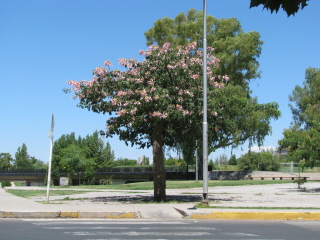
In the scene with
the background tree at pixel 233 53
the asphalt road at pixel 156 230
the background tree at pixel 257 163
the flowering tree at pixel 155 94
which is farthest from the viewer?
the background tree at pixel 257 163

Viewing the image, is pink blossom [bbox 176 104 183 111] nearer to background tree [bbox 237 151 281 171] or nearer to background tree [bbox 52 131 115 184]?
background tree [bbox 52 131 115 184]

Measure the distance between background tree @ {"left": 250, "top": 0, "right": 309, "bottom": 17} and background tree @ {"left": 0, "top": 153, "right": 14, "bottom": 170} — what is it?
116114 mm

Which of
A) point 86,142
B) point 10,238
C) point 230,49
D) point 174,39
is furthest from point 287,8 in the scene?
point 86,142

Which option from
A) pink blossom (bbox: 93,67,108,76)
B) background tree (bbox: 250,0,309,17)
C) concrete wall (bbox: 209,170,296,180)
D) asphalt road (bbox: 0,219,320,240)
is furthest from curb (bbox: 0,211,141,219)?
concrete wall (bbox: 209,170,296,180)

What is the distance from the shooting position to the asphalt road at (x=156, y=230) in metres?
8.90

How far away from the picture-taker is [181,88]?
16.8 meters

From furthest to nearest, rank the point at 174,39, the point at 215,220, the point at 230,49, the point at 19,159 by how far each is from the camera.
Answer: the point at 19,159
the point at 174,39
the point at 230,49
the point at 215,220

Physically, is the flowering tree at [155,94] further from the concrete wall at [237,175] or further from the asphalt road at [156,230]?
the concrete wall at [237,175]

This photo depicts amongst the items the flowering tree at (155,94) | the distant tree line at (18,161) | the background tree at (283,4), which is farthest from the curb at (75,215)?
the distant tree line at (18,161)

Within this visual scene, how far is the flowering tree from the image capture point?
15828 mm

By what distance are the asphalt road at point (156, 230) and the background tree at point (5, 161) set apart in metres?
106

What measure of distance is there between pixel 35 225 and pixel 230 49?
116 feet

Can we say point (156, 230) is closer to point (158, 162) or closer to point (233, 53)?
point (158, 162)

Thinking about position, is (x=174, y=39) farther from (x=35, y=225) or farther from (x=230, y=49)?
(x=35, y=225)
